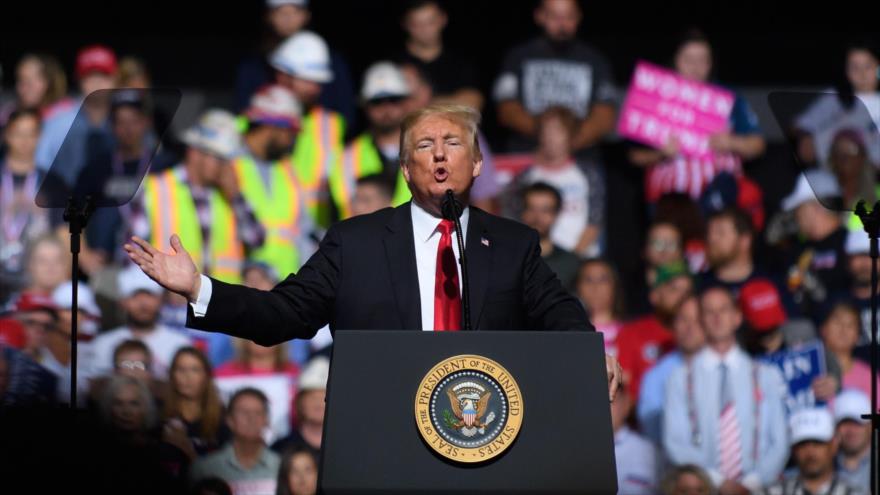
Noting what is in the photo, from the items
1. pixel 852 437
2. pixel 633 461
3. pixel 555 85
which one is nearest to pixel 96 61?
pixel 555 85

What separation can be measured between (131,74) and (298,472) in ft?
8.56

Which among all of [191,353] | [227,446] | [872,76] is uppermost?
[872,76]

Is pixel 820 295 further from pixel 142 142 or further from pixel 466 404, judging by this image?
pixel 466 404

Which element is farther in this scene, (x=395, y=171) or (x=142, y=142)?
(x=395, y=171)

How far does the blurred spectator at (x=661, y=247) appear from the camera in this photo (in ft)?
25.0

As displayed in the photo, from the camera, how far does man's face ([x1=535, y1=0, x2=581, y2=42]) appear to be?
7.95 meters

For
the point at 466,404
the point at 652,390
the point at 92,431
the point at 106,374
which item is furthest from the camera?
the point at 652,390

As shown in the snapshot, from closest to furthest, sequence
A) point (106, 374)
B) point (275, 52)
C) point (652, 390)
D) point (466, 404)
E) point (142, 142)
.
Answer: point (466, 404)
point (142, 142)
point (106, 374)
point (652, 390)
point (275, 52)

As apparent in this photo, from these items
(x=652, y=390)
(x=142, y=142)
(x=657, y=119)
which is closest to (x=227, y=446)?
(x=142, y=142)

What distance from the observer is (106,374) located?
6668 millimetres

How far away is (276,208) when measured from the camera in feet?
24.5

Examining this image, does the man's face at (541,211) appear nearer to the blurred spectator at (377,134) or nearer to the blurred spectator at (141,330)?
the blurred spectator at (377,134)

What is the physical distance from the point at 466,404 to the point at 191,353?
4.06m

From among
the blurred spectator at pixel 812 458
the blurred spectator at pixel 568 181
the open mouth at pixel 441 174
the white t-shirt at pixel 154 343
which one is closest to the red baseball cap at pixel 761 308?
the blurred spectator at pixel 812 458
